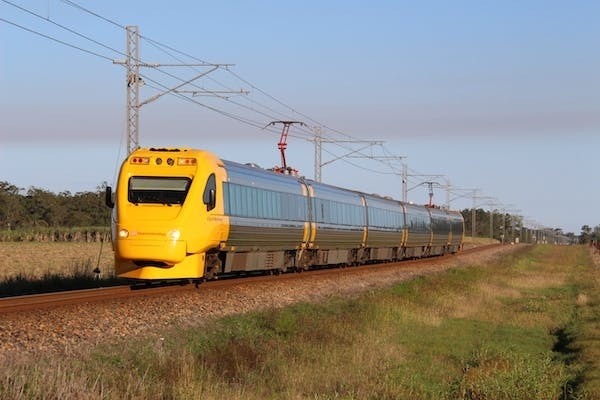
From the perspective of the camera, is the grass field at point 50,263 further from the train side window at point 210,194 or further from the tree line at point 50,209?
the tree line at point 50,209

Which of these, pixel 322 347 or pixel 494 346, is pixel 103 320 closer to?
pixel 322 347

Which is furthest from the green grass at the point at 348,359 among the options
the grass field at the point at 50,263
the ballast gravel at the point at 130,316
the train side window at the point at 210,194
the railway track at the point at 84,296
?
the grass field at the point at 50,263

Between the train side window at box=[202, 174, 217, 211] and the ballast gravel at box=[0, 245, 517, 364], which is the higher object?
the train side window at box=[202, 174, 217, 211]

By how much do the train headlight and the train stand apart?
0.07 ft

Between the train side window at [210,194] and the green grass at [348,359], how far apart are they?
330cm

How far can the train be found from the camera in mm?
18453

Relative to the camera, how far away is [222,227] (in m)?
20.4

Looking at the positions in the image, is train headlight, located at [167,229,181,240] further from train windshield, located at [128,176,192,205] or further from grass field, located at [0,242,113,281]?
grass field, located at [0,242,113,281]

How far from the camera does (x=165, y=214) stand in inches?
734

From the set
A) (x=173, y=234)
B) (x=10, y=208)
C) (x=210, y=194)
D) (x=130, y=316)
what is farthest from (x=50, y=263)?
(x=10, y=208)

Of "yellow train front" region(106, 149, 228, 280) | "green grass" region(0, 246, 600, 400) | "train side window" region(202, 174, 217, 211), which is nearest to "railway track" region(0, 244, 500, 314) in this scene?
"yellow train front" region(106, 149, 228, 280)

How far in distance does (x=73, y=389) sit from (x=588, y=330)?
14.0m

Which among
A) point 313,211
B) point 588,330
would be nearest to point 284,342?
point 588,330

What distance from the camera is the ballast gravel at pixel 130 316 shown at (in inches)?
452
